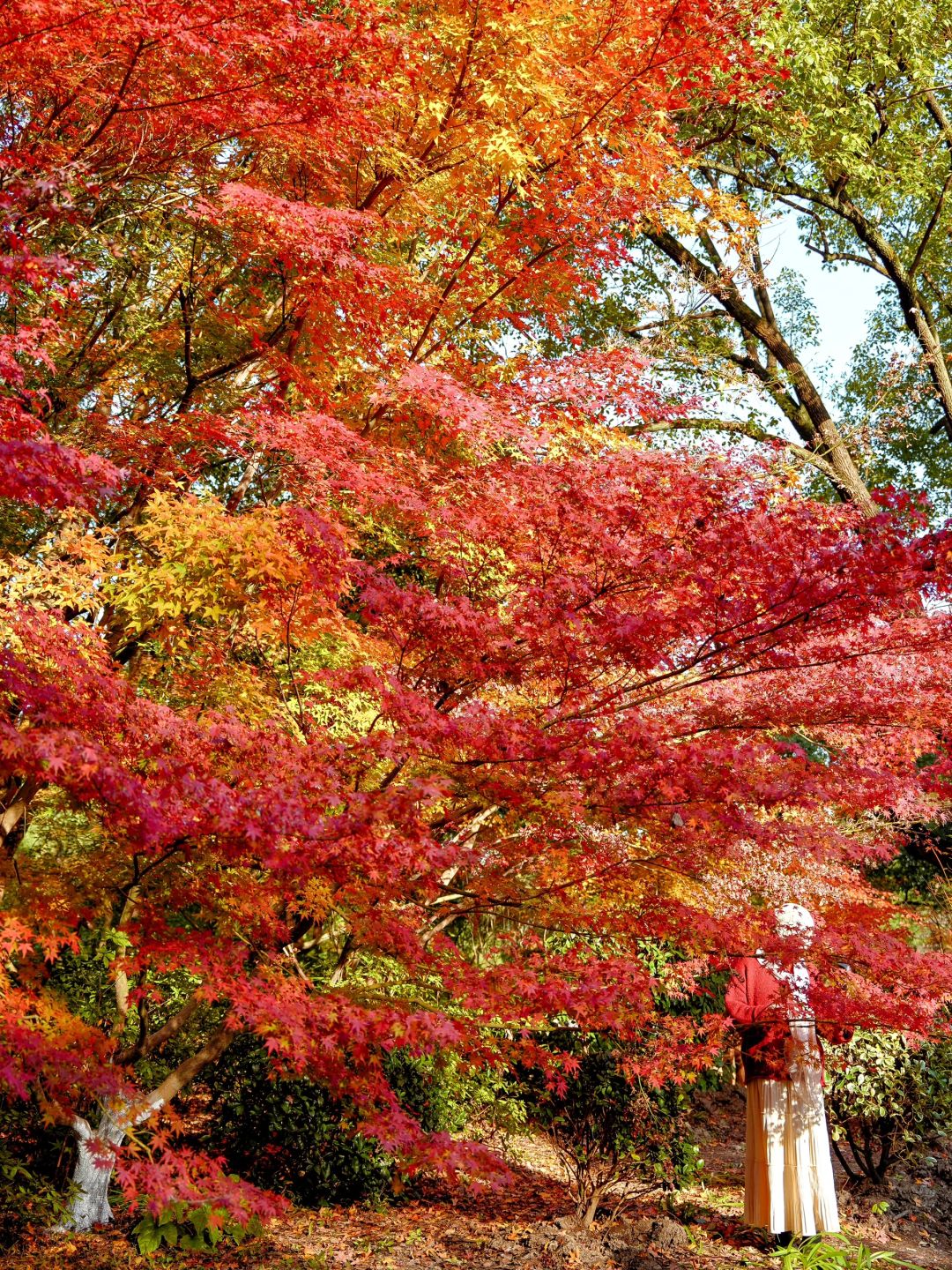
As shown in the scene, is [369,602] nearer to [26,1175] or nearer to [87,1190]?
[87,1190]

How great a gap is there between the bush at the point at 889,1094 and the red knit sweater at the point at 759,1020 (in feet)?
2.98

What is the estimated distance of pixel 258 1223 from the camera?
545cm

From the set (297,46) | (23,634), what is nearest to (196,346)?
(297,46)

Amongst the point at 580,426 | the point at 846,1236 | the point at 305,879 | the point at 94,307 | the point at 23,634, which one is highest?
the point at 94,307

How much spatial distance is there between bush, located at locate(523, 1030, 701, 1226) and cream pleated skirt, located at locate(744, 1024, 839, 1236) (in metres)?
0.53

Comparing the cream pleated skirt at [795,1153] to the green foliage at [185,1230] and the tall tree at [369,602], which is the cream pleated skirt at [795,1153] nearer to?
the tall tree at [369,602]

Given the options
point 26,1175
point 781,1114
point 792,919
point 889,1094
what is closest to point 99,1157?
point 26,1175

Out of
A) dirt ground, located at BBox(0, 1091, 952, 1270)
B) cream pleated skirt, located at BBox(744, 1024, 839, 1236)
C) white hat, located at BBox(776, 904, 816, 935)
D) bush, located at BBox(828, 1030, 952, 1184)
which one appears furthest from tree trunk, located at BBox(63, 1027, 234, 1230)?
bush, located at BBox(828, 1030, 952, 1184)

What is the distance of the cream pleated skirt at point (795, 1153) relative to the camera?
558cm

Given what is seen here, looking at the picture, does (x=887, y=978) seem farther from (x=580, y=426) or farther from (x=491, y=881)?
(x=580, y=426)

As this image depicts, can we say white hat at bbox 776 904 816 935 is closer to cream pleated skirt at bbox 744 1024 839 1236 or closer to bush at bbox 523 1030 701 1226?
cream pleated skirt at bbox 744 1024 839 1236

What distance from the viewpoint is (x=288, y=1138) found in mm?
6004

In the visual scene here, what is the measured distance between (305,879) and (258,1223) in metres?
2.34

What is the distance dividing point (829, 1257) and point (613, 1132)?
1245 millimetres
